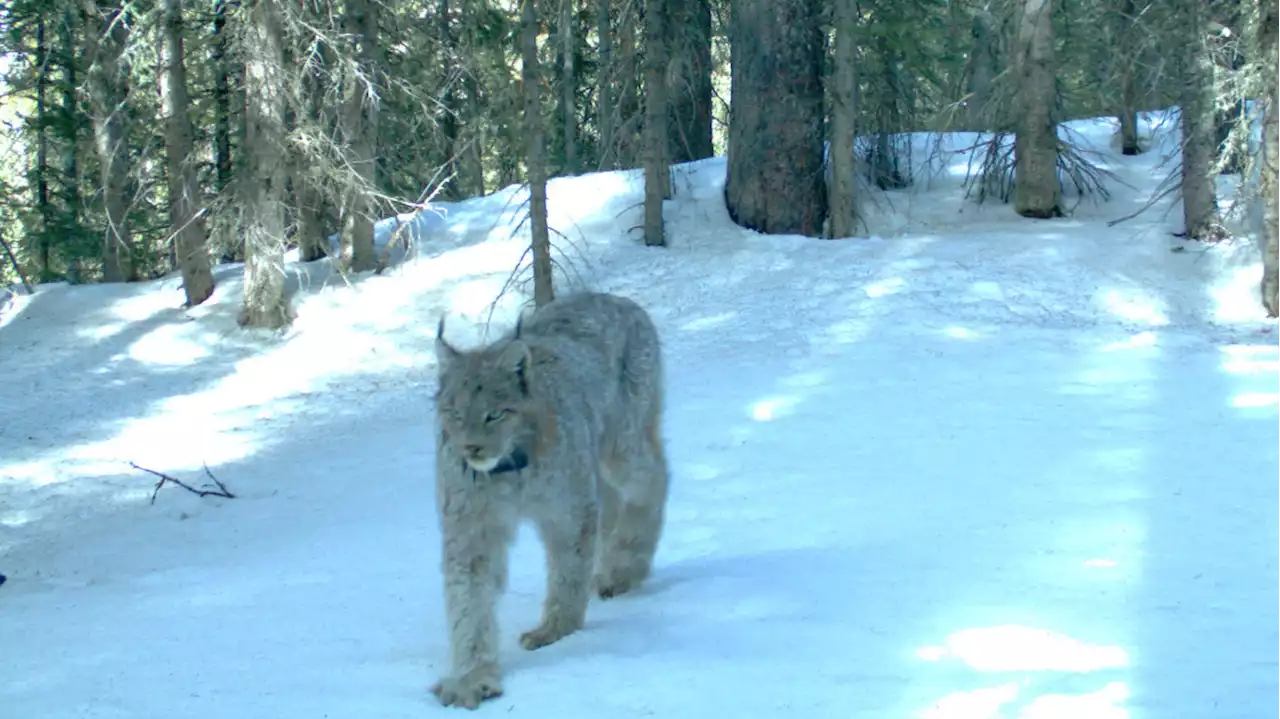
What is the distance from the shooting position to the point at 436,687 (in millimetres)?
5523

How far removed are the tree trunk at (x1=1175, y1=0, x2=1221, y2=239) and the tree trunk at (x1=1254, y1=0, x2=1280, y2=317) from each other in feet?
4.49

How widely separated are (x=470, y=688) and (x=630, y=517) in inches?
75.2

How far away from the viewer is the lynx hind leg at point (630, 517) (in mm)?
6895

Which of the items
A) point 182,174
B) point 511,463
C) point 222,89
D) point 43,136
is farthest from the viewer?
point 43,136

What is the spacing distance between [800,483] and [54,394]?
10790 millimetres

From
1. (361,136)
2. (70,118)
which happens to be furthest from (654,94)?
(70,118)

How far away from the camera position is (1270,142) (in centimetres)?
1341

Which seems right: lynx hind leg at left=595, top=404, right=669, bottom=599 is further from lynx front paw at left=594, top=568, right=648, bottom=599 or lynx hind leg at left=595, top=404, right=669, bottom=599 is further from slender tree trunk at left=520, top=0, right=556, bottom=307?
slender tree trunk at left=520, top=0, right=556, bottom=307

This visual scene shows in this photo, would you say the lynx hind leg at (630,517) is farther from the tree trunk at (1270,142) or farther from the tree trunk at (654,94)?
the tree trunk at (654,94)

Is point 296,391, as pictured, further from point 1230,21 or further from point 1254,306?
point 1230,21

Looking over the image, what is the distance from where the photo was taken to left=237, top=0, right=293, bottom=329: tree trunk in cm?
1625

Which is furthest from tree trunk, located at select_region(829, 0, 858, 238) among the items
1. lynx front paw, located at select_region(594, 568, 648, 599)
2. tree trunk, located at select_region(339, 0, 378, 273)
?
lynx front paw, located at select_region(594, 568, 648, 599)

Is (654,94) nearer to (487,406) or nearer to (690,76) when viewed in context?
(690,76)

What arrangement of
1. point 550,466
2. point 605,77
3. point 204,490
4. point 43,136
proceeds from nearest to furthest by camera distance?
point 550,466 < point 204,490 < point 605,77 < point 43,136
